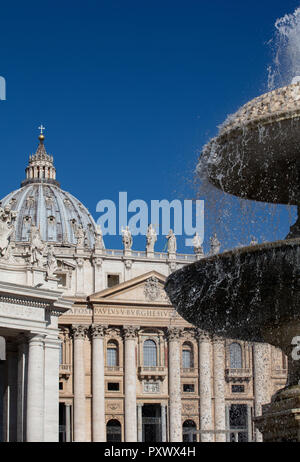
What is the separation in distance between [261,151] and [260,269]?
5.97 feet

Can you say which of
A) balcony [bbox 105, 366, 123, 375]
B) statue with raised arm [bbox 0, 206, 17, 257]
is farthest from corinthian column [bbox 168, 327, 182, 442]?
statue with raised arm [bbox 0, 206, 17, 257]

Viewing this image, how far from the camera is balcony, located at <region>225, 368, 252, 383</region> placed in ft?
215

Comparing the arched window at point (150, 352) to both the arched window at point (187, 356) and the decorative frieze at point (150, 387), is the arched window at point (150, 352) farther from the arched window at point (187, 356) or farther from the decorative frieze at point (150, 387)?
the arched window at point (187, 356)

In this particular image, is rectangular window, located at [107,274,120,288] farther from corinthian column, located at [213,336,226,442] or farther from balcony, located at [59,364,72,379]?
corinthian column, located at [213,336,226,442]

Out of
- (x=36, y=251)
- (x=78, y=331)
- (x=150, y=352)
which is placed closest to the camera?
(x=36, y=251)

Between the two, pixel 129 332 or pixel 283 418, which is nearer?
pixel 283 418

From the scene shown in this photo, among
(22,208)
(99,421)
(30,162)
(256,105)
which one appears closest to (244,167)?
(256,105)

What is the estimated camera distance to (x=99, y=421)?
61.8 m

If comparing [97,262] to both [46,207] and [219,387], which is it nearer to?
[219,387]

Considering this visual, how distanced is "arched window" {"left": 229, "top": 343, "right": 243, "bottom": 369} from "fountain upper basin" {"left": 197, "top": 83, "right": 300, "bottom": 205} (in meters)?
52.2

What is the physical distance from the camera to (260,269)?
504 inches

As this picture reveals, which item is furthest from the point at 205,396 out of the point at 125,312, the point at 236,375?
the point at 125,312

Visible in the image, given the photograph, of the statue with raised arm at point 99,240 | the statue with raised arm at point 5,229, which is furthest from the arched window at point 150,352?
the statue with raised arm at point 5,229

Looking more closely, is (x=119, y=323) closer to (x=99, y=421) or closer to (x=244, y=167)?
(x=99, y=421)
